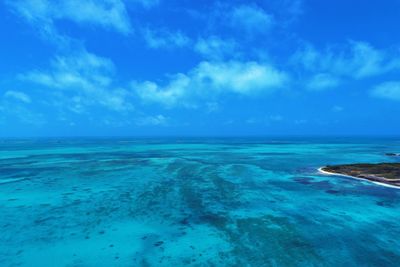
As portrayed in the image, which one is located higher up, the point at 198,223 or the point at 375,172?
the point at 375,172

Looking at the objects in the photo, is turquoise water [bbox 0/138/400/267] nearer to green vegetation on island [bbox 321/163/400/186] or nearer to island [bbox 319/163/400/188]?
island [bbox 319/163/400/188]

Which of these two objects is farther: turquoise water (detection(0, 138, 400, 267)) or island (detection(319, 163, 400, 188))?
island (detection(319, 163, 400, 188))

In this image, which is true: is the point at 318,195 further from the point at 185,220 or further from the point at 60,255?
the point at 60,255

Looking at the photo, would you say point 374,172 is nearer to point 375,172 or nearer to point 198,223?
point 375,172

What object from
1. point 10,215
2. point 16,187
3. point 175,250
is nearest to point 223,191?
point 175,250

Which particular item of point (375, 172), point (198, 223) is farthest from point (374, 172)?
point (198, 223)

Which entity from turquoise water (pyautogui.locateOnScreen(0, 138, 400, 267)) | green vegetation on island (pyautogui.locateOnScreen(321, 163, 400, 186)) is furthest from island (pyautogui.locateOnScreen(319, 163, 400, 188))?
turquoise water (pyautogui.locateOnScreen(0, 138, 400, 267))

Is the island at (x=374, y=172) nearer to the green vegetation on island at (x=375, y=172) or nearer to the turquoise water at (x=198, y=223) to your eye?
the green vegetation on island at (x=375, y=172)

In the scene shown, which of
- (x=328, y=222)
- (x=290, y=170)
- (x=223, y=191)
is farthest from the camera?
(x=290, y=170)
